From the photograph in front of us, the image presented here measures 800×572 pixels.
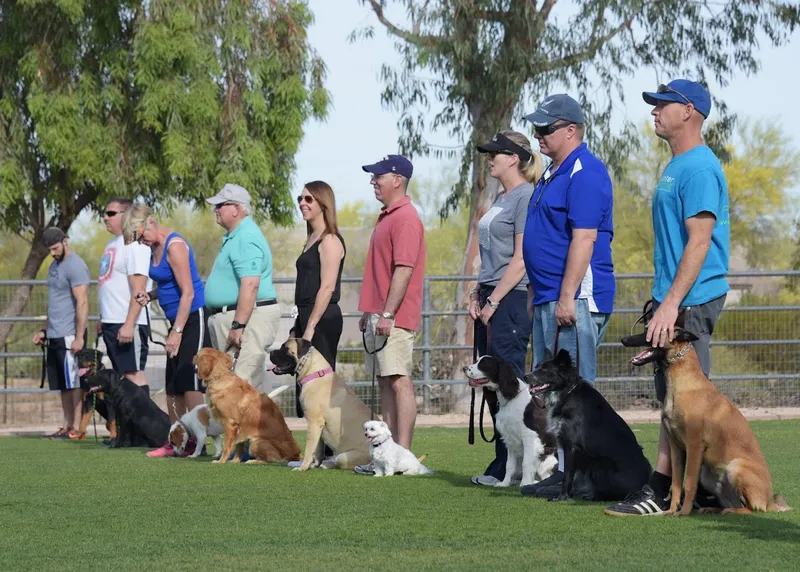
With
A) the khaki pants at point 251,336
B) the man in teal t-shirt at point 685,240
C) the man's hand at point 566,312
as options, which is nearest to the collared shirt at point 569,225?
the man's hand at point 566,312

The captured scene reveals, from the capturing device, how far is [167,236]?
9.82 m

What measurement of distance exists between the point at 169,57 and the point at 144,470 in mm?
13172

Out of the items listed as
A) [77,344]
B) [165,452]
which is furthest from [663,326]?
[77,344]

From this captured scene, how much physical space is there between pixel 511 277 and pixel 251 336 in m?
2.80

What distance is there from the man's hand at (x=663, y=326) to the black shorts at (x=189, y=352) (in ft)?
16.4

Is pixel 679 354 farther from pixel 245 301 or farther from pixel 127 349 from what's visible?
pixel 127 349

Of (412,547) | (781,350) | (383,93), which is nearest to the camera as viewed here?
(412,547)

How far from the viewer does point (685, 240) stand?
5664 millimetres

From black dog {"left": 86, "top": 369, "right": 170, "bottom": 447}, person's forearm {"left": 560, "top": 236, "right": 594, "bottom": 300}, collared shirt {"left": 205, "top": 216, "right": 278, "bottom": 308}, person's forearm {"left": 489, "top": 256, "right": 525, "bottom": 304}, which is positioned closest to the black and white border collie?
person's forearm {"left": 489, "top": 256, "right": 525, "bottom": 304}

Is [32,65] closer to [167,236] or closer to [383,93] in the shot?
[383,93]

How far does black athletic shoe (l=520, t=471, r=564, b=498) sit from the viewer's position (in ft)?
21.8

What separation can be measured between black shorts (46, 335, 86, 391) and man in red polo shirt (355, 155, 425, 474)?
178 inches

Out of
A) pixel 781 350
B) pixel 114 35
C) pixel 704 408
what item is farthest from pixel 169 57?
pixel 704 408

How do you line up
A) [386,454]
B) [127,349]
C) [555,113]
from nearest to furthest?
[555,113] → [386,454] → [127,349]
